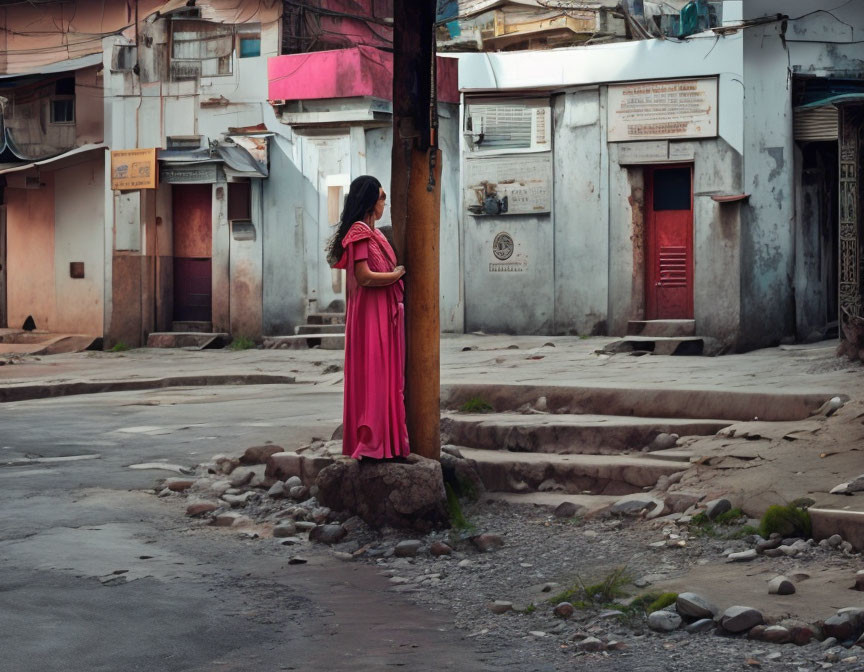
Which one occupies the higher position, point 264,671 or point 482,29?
point 482,29

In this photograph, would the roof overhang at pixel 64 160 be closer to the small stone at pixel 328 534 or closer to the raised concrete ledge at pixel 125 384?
the raised concrete ledge at pixel 125 384

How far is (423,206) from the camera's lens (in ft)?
23.2

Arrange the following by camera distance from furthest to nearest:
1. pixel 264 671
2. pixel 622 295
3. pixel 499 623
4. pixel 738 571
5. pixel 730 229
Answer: pixel 622 295, pixel 730 229, pixel 738 571, pixel 499 623, pixel 264 671

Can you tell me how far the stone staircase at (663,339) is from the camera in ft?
56.2

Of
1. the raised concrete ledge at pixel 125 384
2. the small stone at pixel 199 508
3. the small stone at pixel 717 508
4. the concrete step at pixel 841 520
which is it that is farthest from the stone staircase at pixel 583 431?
the raised concrete ledge at pixel 125 384

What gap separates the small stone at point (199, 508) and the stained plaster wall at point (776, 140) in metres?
12.1

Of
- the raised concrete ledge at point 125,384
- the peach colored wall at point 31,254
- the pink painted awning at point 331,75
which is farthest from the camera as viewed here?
the peach colored wall at point 31,254

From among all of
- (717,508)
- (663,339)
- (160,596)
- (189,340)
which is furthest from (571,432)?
(189,340)

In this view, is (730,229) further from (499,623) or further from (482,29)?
(499,623)

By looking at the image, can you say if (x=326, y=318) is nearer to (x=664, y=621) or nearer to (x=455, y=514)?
(x=455, y=514)

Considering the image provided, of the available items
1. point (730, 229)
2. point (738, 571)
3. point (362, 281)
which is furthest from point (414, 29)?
point (730, 229)

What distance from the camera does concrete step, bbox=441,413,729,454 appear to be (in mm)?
8336

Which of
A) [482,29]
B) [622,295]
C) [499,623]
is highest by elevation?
[482,29]

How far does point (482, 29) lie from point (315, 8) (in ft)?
10.8
